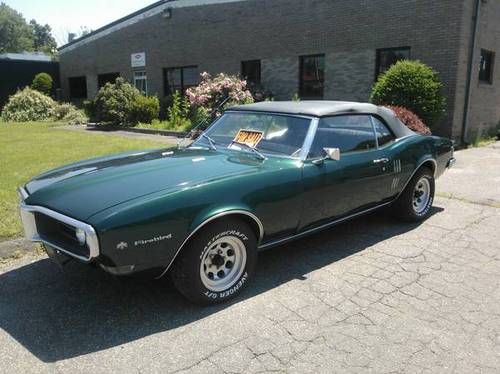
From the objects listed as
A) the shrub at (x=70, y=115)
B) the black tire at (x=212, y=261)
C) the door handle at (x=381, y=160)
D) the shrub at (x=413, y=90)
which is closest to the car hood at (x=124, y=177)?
the black tire at (x=212, y=261)

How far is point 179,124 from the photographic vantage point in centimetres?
1652

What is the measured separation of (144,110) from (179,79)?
3.06 meters

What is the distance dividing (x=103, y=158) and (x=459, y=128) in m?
11.0

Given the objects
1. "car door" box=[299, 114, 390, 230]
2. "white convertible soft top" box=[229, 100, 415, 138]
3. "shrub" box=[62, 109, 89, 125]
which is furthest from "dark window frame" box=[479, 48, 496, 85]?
"shrub" box=[62, 109, 89, 125]

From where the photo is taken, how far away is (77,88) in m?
27.8

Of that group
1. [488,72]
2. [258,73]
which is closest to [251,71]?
[258,73]

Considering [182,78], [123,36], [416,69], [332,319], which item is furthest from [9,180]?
[123,36]

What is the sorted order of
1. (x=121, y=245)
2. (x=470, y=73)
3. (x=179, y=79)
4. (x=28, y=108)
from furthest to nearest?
(x=28, y=108) < (x=179, y=79) < (x=470, y=73) < (x=121, y=245)

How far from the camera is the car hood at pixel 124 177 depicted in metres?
3.27

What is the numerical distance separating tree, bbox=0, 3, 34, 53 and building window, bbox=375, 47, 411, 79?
11664 centimetres

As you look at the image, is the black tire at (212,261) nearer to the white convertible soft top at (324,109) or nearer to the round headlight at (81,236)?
the round headlight at (81,236)

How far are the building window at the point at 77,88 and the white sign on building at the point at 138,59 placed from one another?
6.06 meters

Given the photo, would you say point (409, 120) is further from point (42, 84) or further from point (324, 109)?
point (42, 84)

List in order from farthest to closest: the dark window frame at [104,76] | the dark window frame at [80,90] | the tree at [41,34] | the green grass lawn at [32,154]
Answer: the tree at [41,34]
the dark window frame at [80,90]
the dark window frame at [104,76]
the green grass lawn at [32,154]
